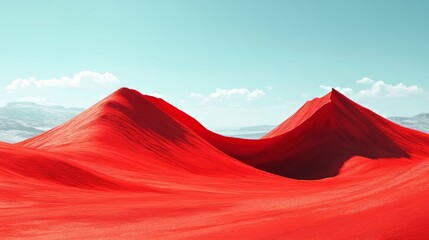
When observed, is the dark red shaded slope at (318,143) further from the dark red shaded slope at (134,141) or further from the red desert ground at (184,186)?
the dark red shaded slope at (134,141)

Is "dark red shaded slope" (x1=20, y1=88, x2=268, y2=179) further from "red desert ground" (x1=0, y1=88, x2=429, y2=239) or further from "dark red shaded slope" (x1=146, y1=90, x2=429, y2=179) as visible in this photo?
"dark red shaded slope" (x1=146, y1=90, x2=429, y2=179)

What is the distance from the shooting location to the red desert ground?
22.4 ft

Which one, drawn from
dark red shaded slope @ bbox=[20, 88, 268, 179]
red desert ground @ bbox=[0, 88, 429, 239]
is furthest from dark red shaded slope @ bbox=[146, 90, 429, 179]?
dark red shaded slope @ bbox=[20, 88, 268, 179]

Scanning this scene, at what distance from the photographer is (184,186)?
18.6 metres

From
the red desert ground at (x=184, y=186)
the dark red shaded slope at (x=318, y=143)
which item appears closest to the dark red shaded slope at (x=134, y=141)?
the red desert ground at (x=184, y=186)

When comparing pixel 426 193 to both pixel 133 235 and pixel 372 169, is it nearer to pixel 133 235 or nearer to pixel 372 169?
pixel 133 235

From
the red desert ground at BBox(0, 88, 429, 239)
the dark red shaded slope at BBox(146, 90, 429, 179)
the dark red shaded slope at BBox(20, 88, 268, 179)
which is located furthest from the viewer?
the dark red shaded slope at BBox(146, 90, 429, 179)

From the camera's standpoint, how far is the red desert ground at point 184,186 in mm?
6812

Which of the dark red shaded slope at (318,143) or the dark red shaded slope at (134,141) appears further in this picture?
the dark red shaded slope at (318,143)

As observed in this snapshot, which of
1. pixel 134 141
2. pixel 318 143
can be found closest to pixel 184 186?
pixel 134 141

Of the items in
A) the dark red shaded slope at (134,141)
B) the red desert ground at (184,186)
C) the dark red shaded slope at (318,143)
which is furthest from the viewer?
the dark red shaded slope at (318,143)

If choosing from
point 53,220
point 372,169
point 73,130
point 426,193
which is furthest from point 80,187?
point 372,169

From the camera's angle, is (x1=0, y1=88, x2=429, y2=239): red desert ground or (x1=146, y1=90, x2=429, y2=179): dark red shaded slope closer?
(x1=0, y1=88, x2=429, y2=239): red desert ground

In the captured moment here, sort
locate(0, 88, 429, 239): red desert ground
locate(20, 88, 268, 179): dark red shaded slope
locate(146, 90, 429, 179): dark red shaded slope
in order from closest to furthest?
locate(0, 88, 429, 239): red desert ground
locate(20, 88, 268, 179): dark red shaded slope
locate(146, 90, 429, 179): dark red shaded slope
